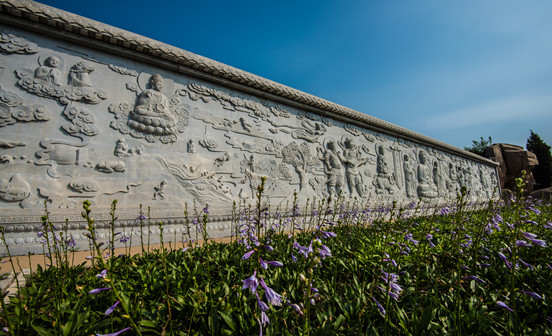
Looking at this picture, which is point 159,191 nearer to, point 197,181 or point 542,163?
point 197,181

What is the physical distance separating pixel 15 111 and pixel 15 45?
47.7 inches

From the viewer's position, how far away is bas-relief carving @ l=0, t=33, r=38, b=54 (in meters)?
3.82

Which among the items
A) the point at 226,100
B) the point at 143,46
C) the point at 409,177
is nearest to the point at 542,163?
the point at 409,177

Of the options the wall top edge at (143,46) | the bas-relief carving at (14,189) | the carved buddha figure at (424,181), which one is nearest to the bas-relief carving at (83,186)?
the bas-relief carving at (14,189)

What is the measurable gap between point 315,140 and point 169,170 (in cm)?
417

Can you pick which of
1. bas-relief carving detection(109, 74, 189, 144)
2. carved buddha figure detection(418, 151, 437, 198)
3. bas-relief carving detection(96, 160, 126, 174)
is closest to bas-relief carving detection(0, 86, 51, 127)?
bas-relief carving detection(109, 74, 189, 144)

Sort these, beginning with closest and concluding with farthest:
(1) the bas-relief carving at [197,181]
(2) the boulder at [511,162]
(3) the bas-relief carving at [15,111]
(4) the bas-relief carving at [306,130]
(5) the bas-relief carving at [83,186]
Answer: (3) the bas-relief carving at [15,111] < (5) the bas-relief carving at [83,186] < (1) the bas-relief carving at [197,181] < (4) the bas-relief carving at [306,130] < (2) the boulder at [511,162]

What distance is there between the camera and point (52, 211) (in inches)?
143

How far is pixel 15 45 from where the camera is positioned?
3.89 m

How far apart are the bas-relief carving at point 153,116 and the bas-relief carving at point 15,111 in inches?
39.1

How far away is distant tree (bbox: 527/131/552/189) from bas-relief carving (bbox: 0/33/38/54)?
1198 inches

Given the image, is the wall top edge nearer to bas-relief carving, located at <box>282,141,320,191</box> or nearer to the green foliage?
bas-relief carving, located at <box>282,141,320,191</box>

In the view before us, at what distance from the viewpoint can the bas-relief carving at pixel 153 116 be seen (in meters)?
4.45

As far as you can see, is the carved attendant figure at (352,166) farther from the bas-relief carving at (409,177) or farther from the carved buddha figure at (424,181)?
the carved buddha figure at (424,181)
